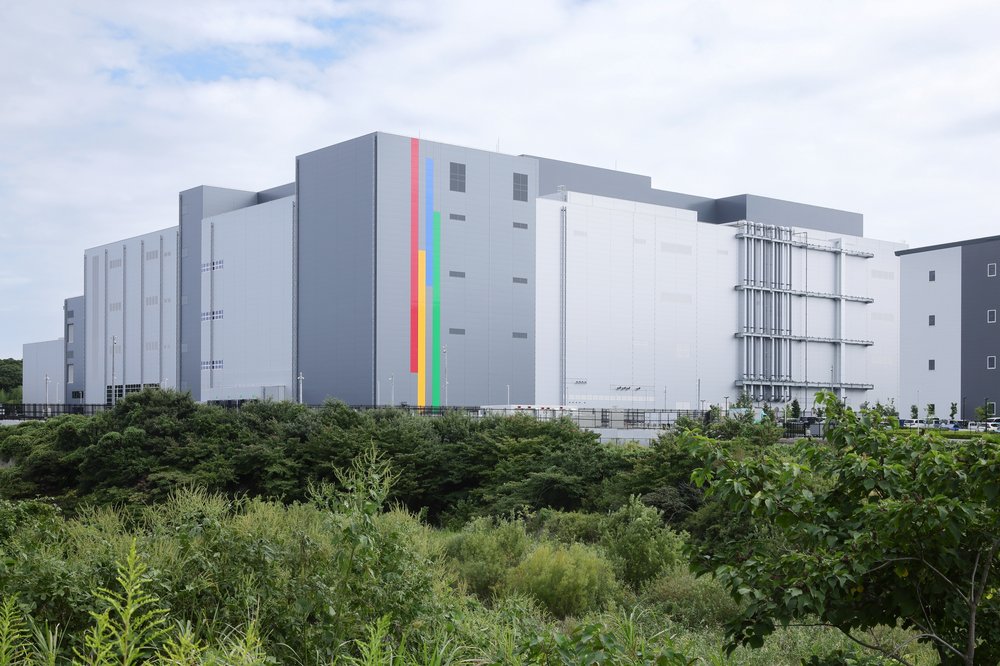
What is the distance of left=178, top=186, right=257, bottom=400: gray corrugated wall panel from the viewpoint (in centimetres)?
8644

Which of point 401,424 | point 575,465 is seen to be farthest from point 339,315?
point 575,465

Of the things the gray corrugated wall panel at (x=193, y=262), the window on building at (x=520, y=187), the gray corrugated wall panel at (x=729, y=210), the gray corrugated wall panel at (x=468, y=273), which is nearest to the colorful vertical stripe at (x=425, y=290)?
the gray corrugated wall panel at (x=468, y=273)

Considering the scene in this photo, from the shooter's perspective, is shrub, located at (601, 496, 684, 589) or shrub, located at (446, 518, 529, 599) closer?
shrub, located at (446, 518, 529, 599)

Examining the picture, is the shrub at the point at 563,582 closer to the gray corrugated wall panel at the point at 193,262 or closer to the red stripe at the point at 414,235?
the red stripe at the point at 414,235

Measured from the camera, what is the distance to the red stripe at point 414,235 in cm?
6888

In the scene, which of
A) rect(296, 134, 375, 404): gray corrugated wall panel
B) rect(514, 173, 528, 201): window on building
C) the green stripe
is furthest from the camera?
rect(514, 173, 528, 201): window on building

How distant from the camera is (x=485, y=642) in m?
7.76

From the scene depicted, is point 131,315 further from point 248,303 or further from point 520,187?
point 520,187

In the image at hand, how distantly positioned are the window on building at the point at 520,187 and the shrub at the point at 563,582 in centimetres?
6156

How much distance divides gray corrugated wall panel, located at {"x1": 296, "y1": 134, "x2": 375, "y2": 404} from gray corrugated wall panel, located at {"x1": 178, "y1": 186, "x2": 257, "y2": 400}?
15039 mm

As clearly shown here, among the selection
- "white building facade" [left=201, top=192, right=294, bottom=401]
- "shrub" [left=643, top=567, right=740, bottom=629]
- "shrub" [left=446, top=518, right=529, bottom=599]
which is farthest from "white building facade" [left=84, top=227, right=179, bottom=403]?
"shrub" [left=643, top=567, right=740, bottom=629]

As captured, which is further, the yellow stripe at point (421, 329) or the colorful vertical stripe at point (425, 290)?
the colorful vertical stripe at point (425, 290)

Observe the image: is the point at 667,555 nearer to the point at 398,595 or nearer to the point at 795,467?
the point at 398,595

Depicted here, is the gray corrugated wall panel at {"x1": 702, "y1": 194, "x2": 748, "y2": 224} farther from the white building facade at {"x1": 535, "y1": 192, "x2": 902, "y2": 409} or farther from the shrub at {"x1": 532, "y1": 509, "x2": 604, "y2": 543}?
the shrub at {"x1": 532, "y1": 509, "x2": 604, "y2": 543}
